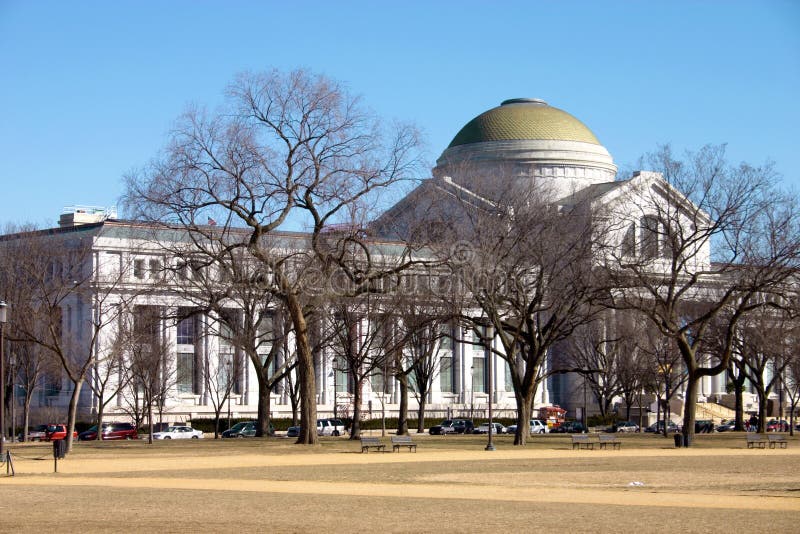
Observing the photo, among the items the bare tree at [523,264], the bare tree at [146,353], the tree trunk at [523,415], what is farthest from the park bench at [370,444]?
the bare tree at [146,353]

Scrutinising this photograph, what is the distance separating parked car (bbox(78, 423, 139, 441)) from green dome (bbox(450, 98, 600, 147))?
5374 centimetres

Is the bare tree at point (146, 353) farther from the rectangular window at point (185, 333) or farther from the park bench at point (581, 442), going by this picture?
the park bench at point (581, 442)

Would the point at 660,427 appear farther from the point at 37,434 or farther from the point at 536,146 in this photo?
the point at 37,434

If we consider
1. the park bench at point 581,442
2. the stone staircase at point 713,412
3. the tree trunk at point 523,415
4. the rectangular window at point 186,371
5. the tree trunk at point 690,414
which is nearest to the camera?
the park bench at point 581,442

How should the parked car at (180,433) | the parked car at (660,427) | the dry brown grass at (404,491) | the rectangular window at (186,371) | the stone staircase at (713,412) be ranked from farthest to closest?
the stone staircase at (713,412)
the rectangular window at (186,371)
the parked car at (660,427)
the parked car at (180,433)
the dry brown grass at (404,491)

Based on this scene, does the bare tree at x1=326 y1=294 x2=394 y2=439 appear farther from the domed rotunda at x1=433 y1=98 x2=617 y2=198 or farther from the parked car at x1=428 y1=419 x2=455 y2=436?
the domed rotunda at x1=433 y1=98 x2=617 y2=198

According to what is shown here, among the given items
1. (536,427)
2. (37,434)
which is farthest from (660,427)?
(37,434)

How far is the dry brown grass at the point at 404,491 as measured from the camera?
22062 mm

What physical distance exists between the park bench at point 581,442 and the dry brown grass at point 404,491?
3.98 m

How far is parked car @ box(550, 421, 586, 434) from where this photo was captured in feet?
275

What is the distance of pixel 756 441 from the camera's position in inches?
2197

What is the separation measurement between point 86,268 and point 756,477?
61.2 metres

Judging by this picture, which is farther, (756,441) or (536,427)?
(536,427)

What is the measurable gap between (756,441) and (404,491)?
31.0 meters
